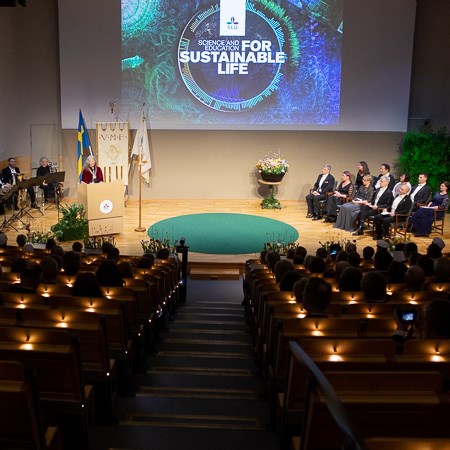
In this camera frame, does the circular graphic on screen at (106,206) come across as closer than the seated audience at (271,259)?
No

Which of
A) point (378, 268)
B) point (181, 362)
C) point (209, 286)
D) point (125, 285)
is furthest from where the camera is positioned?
point (209, 286)

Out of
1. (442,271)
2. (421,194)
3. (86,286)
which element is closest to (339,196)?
(421,194)

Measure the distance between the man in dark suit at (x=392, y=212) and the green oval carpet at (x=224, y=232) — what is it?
1.46 meters

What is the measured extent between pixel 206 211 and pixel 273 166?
1756mm

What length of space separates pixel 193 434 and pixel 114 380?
0.93 metres

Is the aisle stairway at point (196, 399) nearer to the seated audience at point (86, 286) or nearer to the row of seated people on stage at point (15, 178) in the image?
the seated audience at point (86, 286)

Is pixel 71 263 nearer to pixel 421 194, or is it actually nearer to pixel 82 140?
pixel 421 194

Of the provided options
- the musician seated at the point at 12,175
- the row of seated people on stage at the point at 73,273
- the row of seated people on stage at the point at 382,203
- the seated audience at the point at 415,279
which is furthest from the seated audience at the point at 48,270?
the musician seated at the point at 12,175

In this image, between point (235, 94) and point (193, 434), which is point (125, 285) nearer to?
point (193, 434)

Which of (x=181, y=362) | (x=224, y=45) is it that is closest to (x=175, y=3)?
(x=224, y=45)

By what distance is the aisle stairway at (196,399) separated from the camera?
349 centimetres

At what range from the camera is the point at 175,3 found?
14094 mm

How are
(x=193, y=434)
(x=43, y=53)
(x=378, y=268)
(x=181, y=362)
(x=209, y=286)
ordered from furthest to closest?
(x=43, y=53) → (x=209, y=286) → (x=378, y=268) → (x=181, y=362) → (x=193, y=434)

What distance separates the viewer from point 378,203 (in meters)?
11.7
